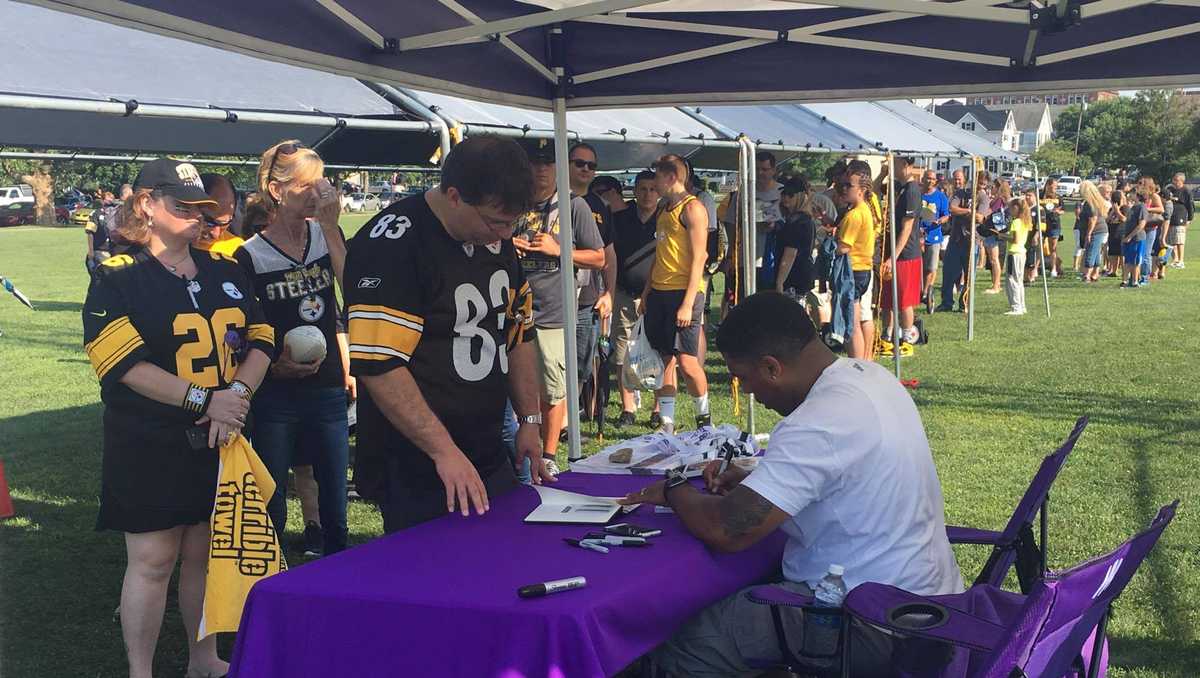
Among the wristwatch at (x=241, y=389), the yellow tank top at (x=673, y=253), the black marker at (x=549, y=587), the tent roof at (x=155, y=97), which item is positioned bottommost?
the black marker at (x=549, y=587)

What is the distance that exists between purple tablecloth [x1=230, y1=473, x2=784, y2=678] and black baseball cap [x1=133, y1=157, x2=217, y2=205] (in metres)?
1.30

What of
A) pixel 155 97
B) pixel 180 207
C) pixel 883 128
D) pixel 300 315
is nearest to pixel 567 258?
pixel 300 315

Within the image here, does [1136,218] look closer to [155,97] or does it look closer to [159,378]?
[155,97]

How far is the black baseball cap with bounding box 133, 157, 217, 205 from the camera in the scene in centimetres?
321

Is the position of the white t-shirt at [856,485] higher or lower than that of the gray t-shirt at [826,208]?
lower

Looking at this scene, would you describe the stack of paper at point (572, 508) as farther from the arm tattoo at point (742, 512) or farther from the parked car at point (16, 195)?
the parked car at point (16, 195)

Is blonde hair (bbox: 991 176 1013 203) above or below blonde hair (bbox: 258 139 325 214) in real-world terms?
above

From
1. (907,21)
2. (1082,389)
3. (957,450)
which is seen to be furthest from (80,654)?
(1082,389)

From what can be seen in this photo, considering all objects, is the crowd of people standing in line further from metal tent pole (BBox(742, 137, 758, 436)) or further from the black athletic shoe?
metal tent pole (BBox(742, 137, 758, 436))

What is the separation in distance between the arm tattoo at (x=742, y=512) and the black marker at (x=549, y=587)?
0.46 m

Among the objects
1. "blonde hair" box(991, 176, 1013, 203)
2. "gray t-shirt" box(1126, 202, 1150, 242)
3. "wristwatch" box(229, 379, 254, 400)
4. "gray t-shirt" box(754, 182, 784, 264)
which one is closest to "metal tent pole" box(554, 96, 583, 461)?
"wristwatch" box(229, 379, 254, 400)

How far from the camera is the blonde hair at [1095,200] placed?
17.5 m

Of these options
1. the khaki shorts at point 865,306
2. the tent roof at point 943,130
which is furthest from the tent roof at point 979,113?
the khaki shorts at point 865,306

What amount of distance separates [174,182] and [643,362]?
405 cm
